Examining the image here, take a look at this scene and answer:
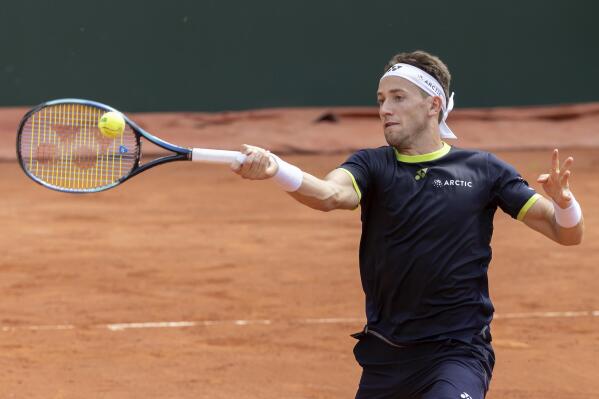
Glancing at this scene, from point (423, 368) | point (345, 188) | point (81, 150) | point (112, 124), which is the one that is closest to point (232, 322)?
point (81, 150)

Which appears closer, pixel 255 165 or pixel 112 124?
pixel 255 165

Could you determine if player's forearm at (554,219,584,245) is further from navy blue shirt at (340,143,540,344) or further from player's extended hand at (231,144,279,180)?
player's extended hand at (231,144,279,180)

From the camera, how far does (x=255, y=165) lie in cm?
432

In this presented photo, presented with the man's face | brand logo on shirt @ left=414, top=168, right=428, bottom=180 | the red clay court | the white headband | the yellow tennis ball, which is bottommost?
the red clay court

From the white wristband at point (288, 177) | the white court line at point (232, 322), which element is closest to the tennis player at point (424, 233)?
the white wristband at point (288, 177)

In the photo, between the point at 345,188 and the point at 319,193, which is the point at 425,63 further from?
the point at 319,193

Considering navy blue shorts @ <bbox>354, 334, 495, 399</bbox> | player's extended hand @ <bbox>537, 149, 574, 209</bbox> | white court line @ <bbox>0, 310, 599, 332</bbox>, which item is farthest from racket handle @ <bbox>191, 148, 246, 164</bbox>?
white court line @ <bbox>0, 310, 599, 332</bbox>

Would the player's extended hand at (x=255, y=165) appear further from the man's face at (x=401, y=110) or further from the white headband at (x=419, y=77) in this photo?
the white headband at (x=419, y=77)

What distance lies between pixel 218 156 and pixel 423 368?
3.83ft

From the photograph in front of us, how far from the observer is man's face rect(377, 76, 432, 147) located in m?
4.75

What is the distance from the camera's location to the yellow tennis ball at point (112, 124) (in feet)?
16.0

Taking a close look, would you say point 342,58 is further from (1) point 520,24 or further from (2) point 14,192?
(2) point 14,192

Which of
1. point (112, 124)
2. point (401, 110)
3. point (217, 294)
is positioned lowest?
point (217, 294)

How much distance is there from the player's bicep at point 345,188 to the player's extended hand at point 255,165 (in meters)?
0.33
